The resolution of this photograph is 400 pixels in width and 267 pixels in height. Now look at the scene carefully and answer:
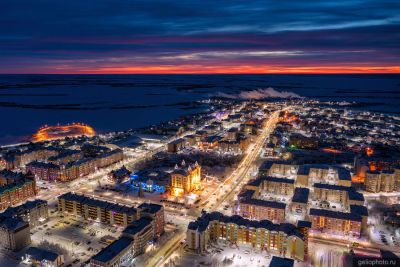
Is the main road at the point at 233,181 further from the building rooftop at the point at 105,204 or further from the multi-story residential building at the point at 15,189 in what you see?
the multi-story residential building at the point at 15,189

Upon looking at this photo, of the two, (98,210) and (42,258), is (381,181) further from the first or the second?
(42,258)

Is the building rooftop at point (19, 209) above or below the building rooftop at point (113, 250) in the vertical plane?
above

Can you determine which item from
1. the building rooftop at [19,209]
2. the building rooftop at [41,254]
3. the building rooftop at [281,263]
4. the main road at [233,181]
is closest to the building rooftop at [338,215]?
the building rooftop at [281,263]

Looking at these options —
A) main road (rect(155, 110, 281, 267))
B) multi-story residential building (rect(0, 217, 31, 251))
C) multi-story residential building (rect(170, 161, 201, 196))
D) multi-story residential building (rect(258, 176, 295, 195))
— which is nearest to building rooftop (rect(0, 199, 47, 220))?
multi-story residential building (rect(0, 217, 31, 251))

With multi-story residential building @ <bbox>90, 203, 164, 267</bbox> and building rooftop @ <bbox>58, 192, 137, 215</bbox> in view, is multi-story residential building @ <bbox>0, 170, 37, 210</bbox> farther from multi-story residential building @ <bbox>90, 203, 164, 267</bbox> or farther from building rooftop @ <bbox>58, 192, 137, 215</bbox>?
multi-story residential building @ <bbox>90, 203, 164, 267</bbox>

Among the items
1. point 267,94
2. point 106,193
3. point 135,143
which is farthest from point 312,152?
point 267,94

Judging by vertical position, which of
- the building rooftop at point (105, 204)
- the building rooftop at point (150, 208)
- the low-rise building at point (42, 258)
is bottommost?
the low-rise building at point (42, 258)

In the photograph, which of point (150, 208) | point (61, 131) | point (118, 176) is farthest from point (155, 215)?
point (61, 131)
